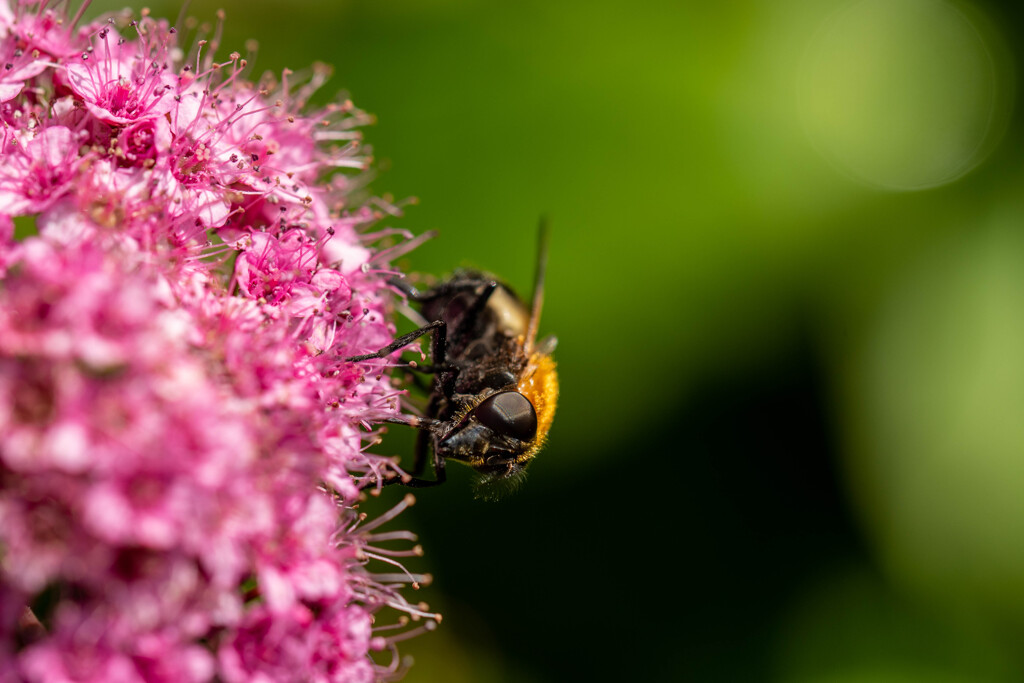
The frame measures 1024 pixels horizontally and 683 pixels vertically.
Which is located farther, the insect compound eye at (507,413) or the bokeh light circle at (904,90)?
the bokeh light circle at (904,90)

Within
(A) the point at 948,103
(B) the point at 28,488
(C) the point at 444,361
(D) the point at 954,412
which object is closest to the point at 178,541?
(B) the point at 28,488

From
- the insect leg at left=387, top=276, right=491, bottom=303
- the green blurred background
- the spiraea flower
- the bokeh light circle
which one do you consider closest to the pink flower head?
the spiraea flower

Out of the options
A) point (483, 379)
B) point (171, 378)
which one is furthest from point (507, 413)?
point (171, 378)

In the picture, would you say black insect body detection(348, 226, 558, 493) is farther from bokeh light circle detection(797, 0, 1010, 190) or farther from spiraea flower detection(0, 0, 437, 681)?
bokeh light circle detection(797, 0, 1010, 190)

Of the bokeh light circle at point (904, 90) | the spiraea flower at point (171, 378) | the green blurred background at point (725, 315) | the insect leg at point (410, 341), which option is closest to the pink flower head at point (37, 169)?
the spiraea flower at point (171, 378)

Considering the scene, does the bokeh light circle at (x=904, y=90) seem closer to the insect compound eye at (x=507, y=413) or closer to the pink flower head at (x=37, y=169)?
the insect compound eye at (x=507, y=413)
